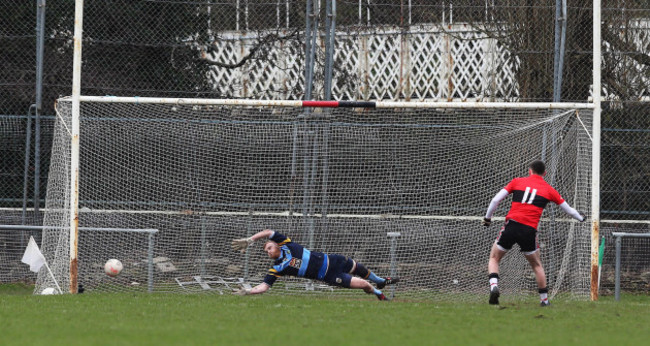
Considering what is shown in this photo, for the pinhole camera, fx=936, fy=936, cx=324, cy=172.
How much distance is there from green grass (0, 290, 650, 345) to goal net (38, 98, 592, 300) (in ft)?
5.78

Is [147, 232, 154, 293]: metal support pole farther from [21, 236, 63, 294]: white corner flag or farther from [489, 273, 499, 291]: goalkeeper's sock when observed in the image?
[489, 273, 499, 291]: goalkeeper's sock

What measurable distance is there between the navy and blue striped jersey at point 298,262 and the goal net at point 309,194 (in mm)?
1732

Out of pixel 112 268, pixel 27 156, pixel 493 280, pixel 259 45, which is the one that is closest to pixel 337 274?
pixel 493 280

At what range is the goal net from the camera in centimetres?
1416

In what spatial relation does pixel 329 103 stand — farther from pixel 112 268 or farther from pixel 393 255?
pixel 112 268

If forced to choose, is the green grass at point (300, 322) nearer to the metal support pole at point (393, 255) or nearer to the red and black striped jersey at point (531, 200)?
the red and black striped jersey at point (531, 200)

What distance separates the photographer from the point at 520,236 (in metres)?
11.9

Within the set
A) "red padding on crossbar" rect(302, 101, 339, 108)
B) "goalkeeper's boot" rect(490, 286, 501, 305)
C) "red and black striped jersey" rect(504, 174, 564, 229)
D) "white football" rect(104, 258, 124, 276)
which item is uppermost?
"red padding on crossbar" rect(302, 101, 339, 108)

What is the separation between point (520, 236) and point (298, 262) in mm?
2889

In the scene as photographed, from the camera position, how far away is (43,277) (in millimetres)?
13742

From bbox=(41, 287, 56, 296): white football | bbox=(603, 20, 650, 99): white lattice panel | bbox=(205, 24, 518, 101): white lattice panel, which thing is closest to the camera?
bbox=(41, 287, 56, 296): white football

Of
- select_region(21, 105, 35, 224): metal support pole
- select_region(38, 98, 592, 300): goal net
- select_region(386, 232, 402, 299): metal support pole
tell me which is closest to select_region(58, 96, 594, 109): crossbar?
select_region(38, 98, 592, 300): goal net

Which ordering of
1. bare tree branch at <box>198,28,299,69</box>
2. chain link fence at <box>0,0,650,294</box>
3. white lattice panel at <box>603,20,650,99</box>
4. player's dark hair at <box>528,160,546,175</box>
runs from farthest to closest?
white lattice panel at <box>603,20,650,99</box>, bare tree branch at <box>198,28,299,69</box>, chain link fence at <box>0,0,650,294</box>, player's dark hair at <box>528,160,546,175</box>

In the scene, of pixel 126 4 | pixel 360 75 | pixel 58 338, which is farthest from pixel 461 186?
pixel 58 338
